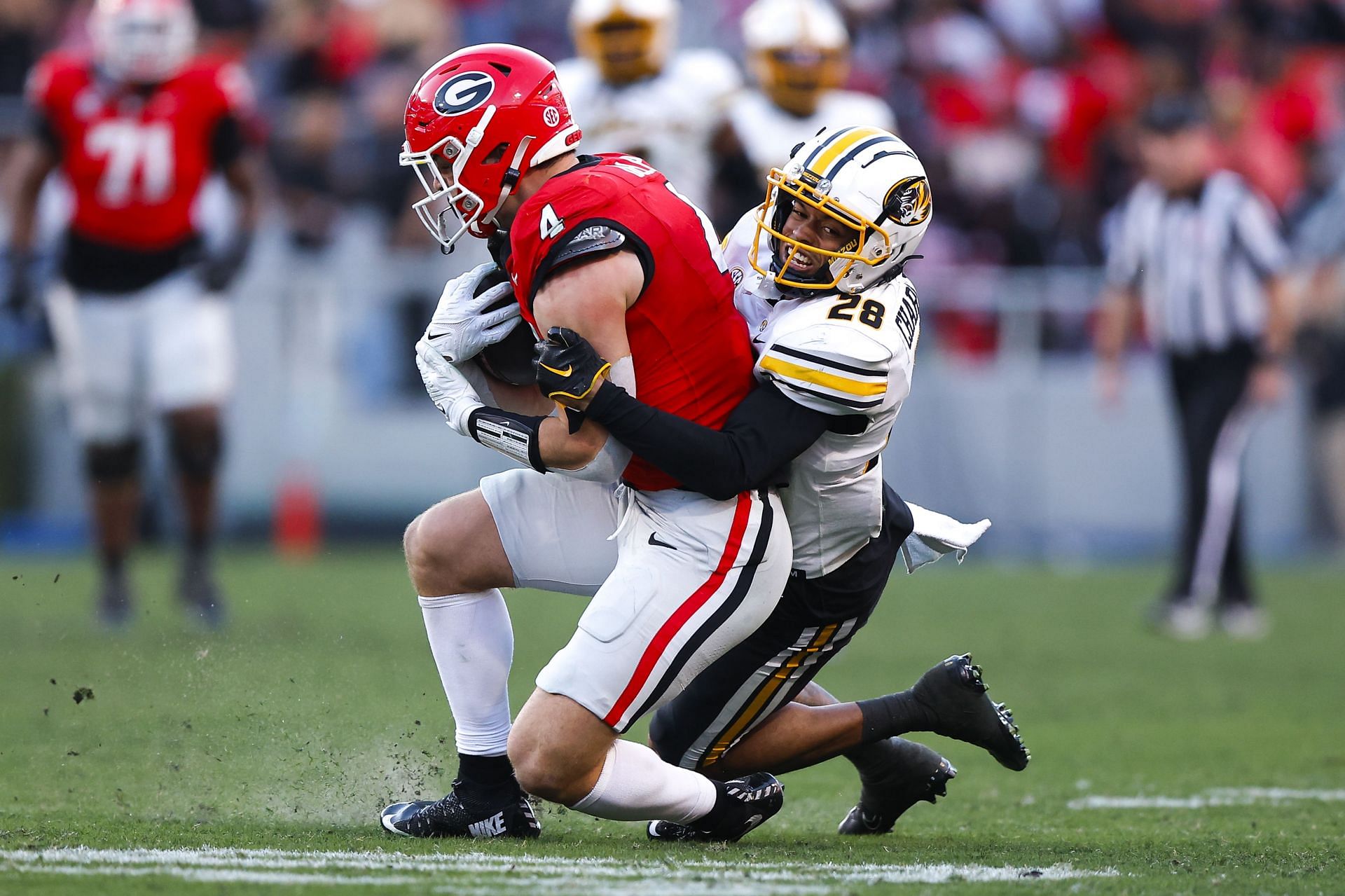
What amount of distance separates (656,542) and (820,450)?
385 millimetres

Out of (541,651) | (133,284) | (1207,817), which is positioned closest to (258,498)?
(133,284)

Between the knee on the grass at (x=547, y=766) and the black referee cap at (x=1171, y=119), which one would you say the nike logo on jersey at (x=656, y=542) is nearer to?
the knee on the grass at (x=547, y=766)

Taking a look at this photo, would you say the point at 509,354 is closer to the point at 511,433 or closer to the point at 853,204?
the point at 511,433

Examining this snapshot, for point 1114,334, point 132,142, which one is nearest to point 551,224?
point 132,142

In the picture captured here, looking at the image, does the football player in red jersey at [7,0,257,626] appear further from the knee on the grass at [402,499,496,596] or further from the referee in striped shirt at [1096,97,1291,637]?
the referee in striped shirt at [1096,97,1291,637]

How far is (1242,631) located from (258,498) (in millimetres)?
5456

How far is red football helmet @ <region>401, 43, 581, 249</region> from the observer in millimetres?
3729

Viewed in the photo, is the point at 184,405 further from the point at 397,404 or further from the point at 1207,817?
the point at 1207,817

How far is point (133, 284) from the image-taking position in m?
7.66

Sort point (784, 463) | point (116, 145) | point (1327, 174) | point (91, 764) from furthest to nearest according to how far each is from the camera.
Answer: point (1327, 174)
point (116, 145)
point (91, 764)
point (784, 463)

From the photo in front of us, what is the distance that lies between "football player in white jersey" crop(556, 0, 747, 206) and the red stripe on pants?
3.51m

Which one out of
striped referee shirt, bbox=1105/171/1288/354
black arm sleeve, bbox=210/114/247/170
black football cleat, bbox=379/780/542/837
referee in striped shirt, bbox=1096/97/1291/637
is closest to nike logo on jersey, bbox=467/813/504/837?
black football cleat, bbox=379/780/542/837

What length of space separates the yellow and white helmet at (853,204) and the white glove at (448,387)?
2.11 feet

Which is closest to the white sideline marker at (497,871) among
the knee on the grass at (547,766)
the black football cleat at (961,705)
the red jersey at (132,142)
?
the knee on the grass at (547,766)
